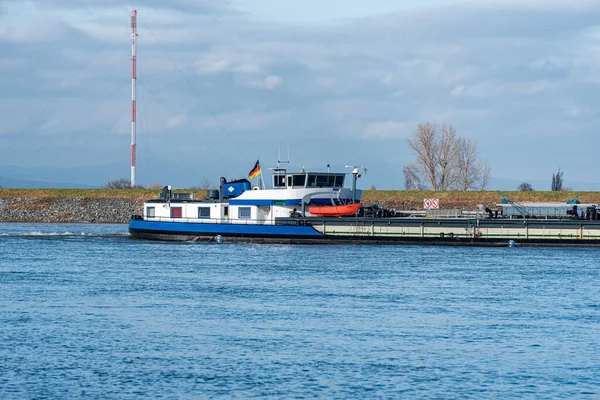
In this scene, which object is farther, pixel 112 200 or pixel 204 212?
pixel 112 200

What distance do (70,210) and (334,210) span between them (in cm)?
5885

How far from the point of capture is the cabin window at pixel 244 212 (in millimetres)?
66250

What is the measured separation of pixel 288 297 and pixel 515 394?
16.8 metres

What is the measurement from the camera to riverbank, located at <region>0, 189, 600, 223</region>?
106m

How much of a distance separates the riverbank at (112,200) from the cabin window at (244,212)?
4136 centimetres

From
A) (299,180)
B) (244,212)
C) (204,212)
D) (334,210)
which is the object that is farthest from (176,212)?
(334,210)

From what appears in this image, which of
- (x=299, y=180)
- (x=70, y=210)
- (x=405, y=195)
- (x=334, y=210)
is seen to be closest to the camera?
(x=334, y=210)

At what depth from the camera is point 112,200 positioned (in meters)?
115

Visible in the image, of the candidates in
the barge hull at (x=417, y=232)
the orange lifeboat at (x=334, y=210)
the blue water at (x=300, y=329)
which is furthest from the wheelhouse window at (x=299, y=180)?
the blue water at (x=300, y=329)

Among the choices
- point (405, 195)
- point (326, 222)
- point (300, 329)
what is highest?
point (405, 195)

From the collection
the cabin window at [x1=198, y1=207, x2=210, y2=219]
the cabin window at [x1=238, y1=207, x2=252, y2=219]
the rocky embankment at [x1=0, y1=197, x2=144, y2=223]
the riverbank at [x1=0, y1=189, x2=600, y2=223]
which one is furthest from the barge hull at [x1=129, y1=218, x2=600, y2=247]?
the rocky embankment at [x1=0, y1=197, x2=144, y2=223]

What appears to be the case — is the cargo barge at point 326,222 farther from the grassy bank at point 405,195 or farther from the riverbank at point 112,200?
the riverbank at point 112,200

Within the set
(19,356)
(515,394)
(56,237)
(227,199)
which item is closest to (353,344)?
(515,394)

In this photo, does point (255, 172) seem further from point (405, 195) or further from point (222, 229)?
point (405, 195)
